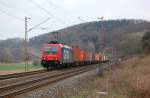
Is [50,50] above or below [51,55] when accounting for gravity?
above

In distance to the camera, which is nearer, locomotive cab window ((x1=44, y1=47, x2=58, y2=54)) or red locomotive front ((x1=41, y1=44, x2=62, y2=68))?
red locomotive front ((x1=41, y1=44, x2=62, y2=68))

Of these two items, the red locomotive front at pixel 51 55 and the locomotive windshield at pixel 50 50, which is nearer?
the red locomotive front at pixel 51 55

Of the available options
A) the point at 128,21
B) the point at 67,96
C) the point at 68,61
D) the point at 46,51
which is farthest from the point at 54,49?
the point at 128,21

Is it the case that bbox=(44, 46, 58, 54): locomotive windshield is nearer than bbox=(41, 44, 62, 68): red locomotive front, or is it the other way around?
bbox=(41, 44, 62, 68): red locomotive front

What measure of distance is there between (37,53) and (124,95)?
8408 centimetres

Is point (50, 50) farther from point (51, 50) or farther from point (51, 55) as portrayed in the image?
point (51, 55)

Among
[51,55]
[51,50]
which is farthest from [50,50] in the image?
[51,55]

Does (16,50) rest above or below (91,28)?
below

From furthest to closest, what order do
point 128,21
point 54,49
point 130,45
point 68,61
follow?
point 128,21 → point 130,45 → point 68,61 → point 54,49

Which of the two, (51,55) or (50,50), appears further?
(50,50)

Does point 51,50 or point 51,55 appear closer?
point 51,55

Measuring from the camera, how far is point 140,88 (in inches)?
593

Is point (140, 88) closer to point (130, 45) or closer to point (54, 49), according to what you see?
point (54, 49)

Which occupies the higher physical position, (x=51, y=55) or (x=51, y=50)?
(x=51, y=50)
